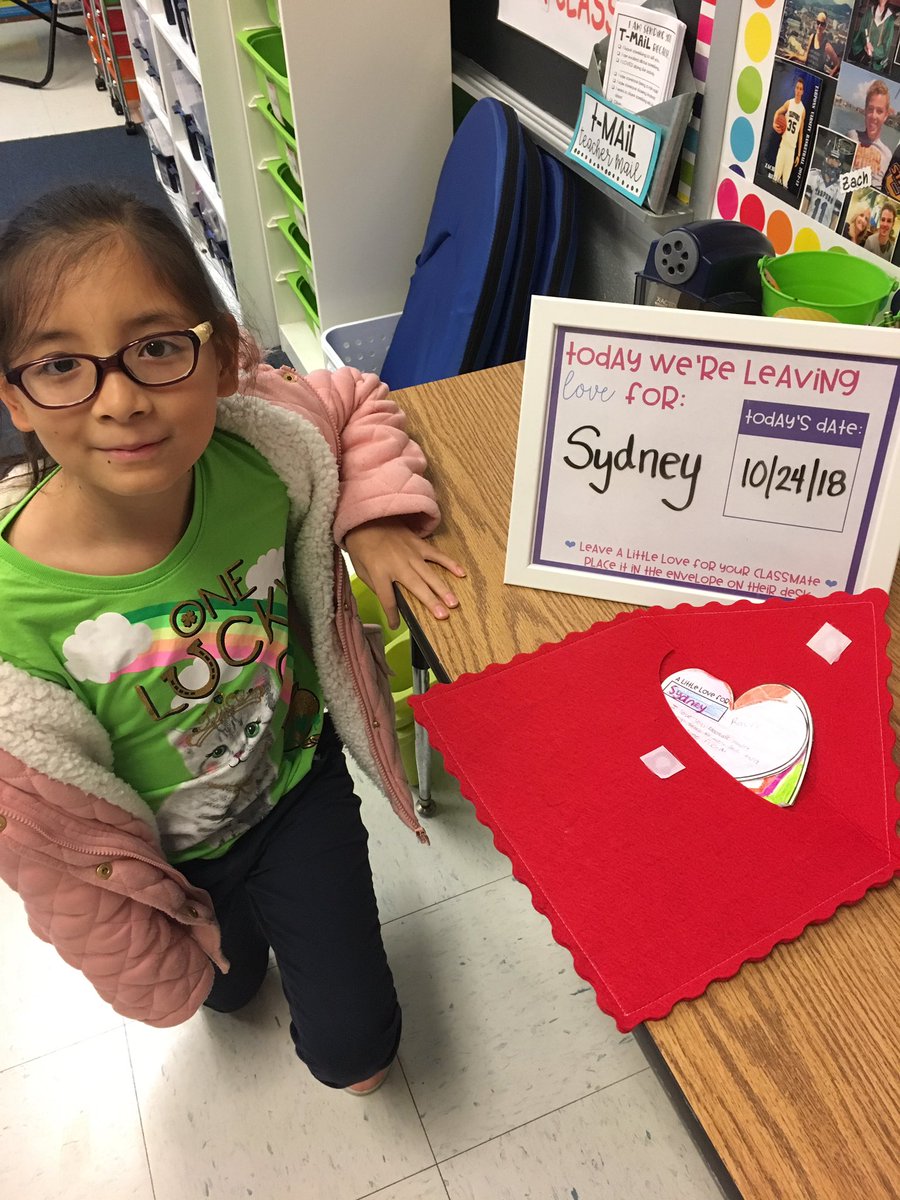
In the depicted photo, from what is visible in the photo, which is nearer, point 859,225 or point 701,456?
point 701,456

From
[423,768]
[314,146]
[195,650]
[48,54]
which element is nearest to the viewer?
[195,650]

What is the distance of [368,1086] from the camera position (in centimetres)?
129

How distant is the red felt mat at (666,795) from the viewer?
0.63m

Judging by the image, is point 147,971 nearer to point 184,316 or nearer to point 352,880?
point 352,880

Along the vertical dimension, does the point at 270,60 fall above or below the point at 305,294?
above

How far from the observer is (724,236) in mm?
980

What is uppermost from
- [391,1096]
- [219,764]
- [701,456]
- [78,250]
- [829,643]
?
[78,250]

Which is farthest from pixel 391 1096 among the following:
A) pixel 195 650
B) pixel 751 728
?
pixel 751 728

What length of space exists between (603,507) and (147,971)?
65 cm

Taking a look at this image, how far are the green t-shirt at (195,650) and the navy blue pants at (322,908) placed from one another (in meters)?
0.04

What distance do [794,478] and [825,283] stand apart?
1.05 feet

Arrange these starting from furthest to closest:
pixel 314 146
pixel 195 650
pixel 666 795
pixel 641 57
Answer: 1. pixel 314 146
2. pixel 641 57
3. pixel 195 650
4. pixel 666 795

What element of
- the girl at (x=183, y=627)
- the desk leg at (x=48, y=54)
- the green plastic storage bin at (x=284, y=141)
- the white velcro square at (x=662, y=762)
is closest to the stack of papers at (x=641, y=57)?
the girl at (x=183, y=627)

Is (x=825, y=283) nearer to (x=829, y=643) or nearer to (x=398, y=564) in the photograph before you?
(x=829, y=643)
